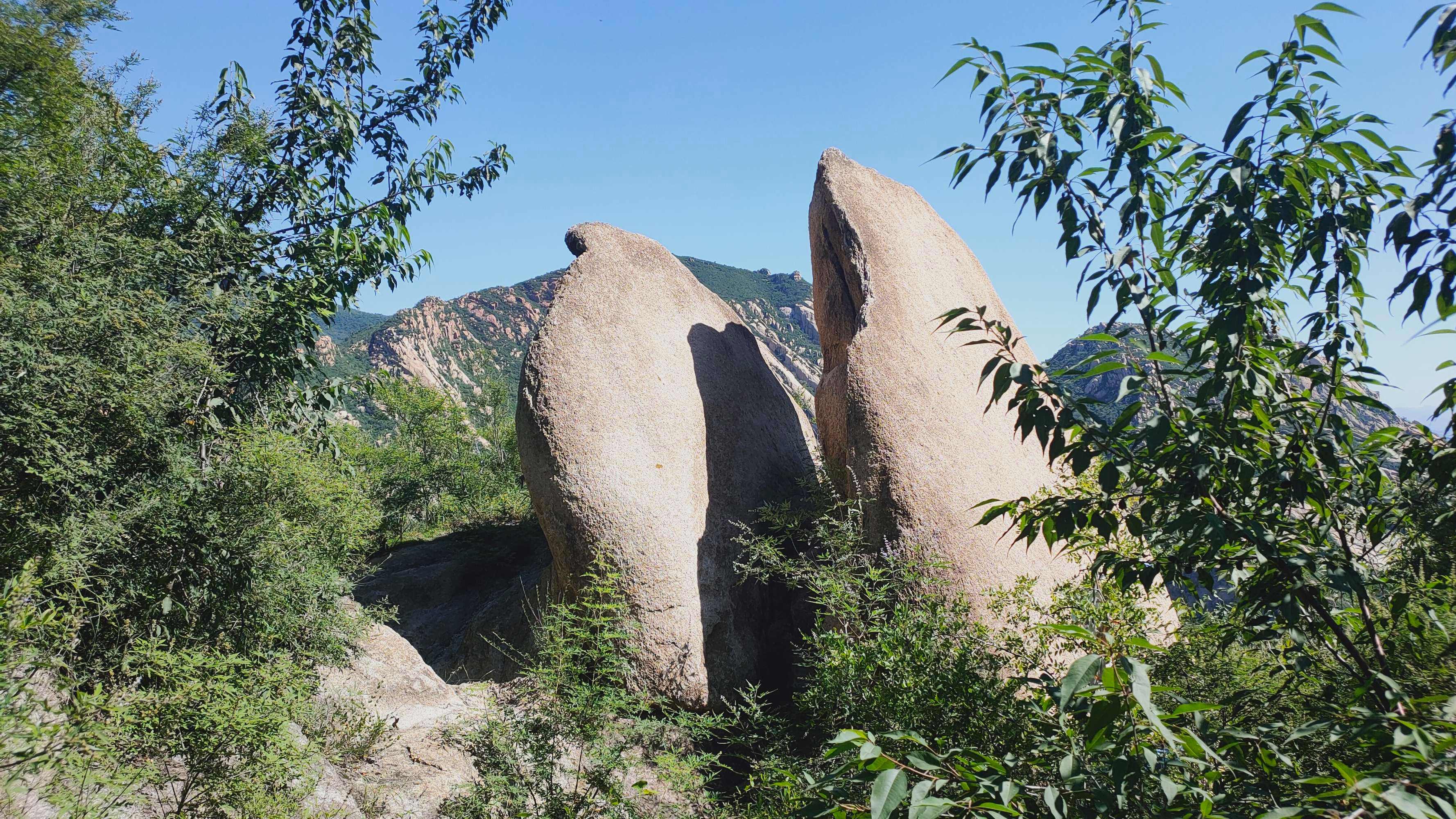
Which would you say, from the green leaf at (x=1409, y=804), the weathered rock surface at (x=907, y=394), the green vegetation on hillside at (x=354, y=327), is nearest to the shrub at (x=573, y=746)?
the weathered rock surface at (x=907, y=394)

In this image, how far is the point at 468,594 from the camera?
9344mm

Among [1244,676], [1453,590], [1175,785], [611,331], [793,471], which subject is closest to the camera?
[1175,785]

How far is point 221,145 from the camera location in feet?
18.2

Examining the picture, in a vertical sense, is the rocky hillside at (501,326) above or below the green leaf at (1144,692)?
above

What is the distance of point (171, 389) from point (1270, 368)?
215 inches

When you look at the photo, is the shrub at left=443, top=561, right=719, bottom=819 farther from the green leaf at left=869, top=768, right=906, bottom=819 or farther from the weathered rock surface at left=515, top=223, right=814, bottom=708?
the green leaf at left=869, top=768, right=906, bottom=819

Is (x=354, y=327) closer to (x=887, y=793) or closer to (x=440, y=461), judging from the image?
(x=440, y=461)

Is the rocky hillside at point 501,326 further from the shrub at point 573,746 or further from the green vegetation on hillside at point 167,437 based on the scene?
the shrub at point 573,746

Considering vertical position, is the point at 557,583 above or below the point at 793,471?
below

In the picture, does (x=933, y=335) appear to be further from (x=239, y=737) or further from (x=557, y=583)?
(x=239, y=737)

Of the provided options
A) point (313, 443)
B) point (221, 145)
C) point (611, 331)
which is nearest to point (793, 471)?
point (611, 331)

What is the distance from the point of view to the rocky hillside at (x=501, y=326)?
4538 centimetres

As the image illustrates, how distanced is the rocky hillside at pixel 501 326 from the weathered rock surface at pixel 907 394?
2766cm

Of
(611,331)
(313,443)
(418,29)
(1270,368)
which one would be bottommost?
(1270,368)
